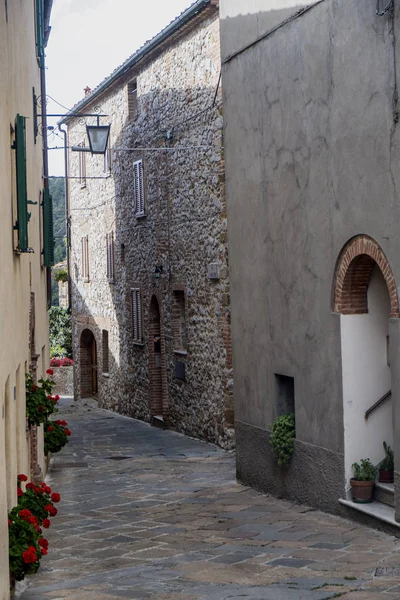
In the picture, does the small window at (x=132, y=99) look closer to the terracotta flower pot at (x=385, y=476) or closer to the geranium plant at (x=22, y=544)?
the terracotta flower pot at (x=385, y=476)

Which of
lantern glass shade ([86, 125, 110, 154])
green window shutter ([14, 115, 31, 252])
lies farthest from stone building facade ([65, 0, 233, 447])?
green window shutter ([14, 115, 31, 252])

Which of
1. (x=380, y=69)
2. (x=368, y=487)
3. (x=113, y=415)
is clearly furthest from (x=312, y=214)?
(x=113, y=415)

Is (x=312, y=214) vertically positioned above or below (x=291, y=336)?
above

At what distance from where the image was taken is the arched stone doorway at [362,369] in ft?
30.2

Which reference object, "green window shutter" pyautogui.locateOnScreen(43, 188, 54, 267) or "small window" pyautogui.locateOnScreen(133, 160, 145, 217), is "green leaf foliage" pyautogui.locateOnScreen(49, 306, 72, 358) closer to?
"small window" pyautogui.locateOnScreen(133, 160, 145, 217)

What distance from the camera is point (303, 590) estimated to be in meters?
6.91

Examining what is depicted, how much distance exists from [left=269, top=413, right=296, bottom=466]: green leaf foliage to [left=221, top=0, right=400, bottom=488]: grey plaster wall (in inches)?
6.9

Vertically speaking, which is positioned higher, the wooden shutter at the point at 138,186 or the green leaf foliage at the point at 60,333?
the wooden shutter at the point at 138,186

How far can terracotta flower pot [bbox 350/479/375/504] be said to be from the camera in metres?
9.03

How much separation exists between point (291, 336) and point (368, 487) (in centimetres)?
207

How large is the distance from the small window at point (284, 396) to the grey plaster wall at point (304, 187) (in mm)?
99

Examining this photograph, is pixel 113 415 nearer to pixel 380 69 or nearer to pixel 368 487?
pixel 368 487

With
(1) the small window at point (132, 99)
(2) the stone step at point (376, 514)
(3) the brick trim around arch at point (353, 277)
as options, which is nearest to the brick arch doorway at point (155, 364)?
(1) the small window at point (132, 99)

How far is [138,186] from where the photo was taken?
19.6m
